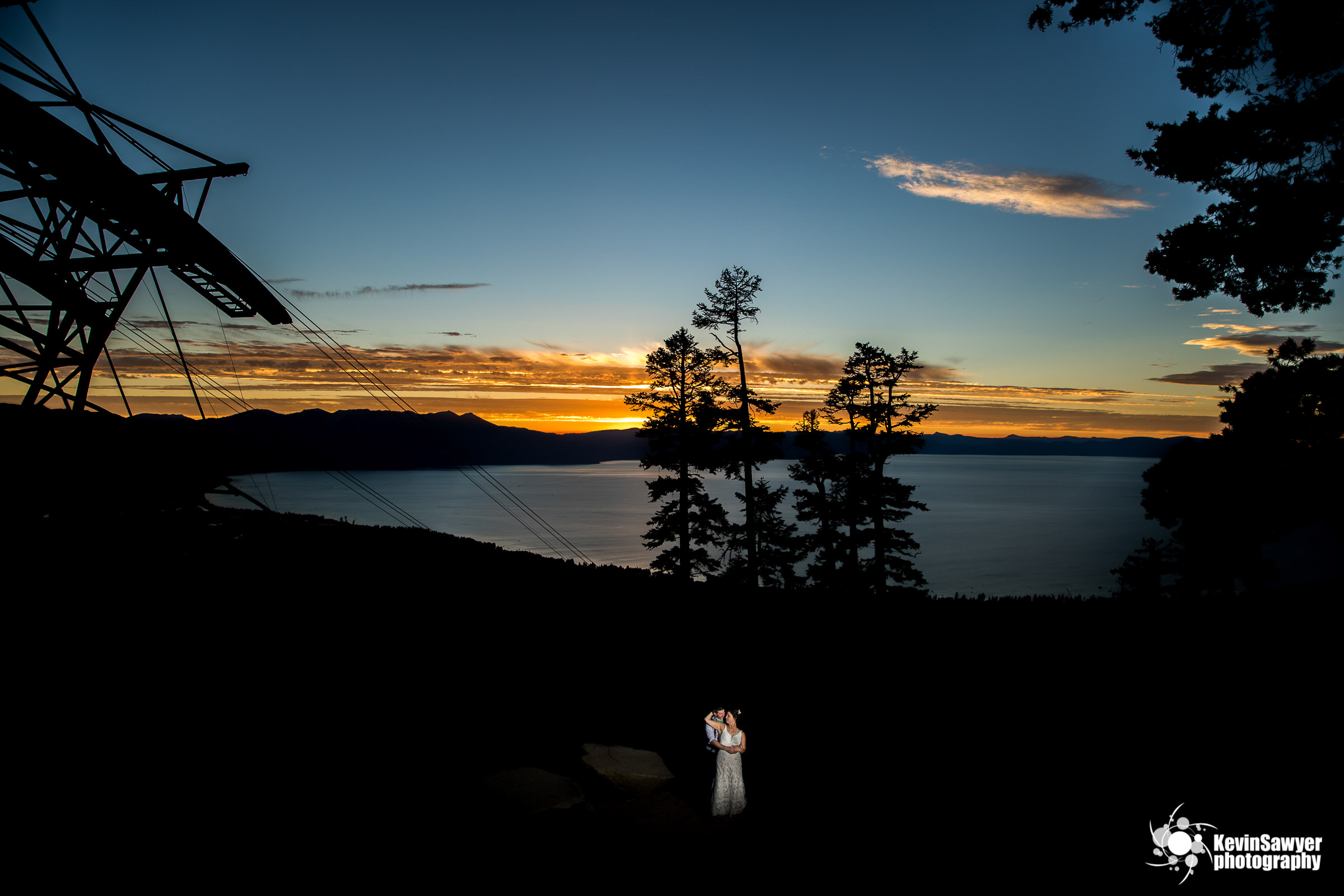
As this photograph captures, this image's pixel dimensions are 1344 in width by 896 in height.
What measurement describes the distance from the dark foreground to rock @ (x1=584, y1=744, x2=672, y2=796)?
189 mm

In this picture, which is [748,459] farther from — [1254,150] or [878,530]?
[1254,150]

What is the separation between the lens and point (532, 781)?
22.8 ft

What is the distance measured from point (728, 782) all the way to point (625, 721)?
2929 mm

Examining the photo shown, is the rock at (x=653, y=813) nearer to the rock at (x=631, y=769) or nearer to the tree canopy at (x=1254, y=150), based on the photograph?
the rock at (x=631, y=769)

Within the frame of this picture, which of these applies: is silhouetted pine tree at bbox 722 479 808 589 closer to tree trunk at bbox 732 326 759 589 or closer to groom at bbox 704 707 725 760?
tree trunk at bbox 732 326 759 589

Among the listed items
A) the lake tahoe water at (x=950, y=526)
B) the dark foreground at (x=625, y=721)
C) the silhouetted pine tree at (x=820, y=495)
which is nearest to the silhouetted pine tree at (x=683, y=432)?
the silhouetted pine tree at (x=820, y=495)

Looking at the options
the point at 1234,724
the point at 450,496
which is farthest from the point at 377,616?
the point at 450,496

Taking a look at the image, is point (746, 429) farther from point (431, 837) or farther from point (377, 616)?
point (431, 837)

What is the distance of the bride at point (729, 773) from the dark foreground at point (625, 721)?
16cm

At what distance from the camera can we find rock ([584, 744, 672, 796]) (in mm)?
7340

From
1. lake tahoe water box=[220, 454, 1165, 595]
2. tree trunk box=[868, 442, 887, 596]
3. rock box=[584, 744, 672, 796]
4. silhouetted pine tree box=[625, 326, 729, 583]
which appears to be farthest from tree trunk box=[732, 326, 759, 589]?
lake tahoe water box=[220, 454, 1165, 595]

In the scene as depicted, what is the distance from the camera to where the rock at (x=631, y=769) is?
7.34 metres

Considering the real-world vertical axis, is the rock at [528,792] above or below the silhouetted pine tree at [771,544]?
above

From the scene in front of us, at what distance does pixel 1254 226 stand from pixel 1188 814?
9.34 m
